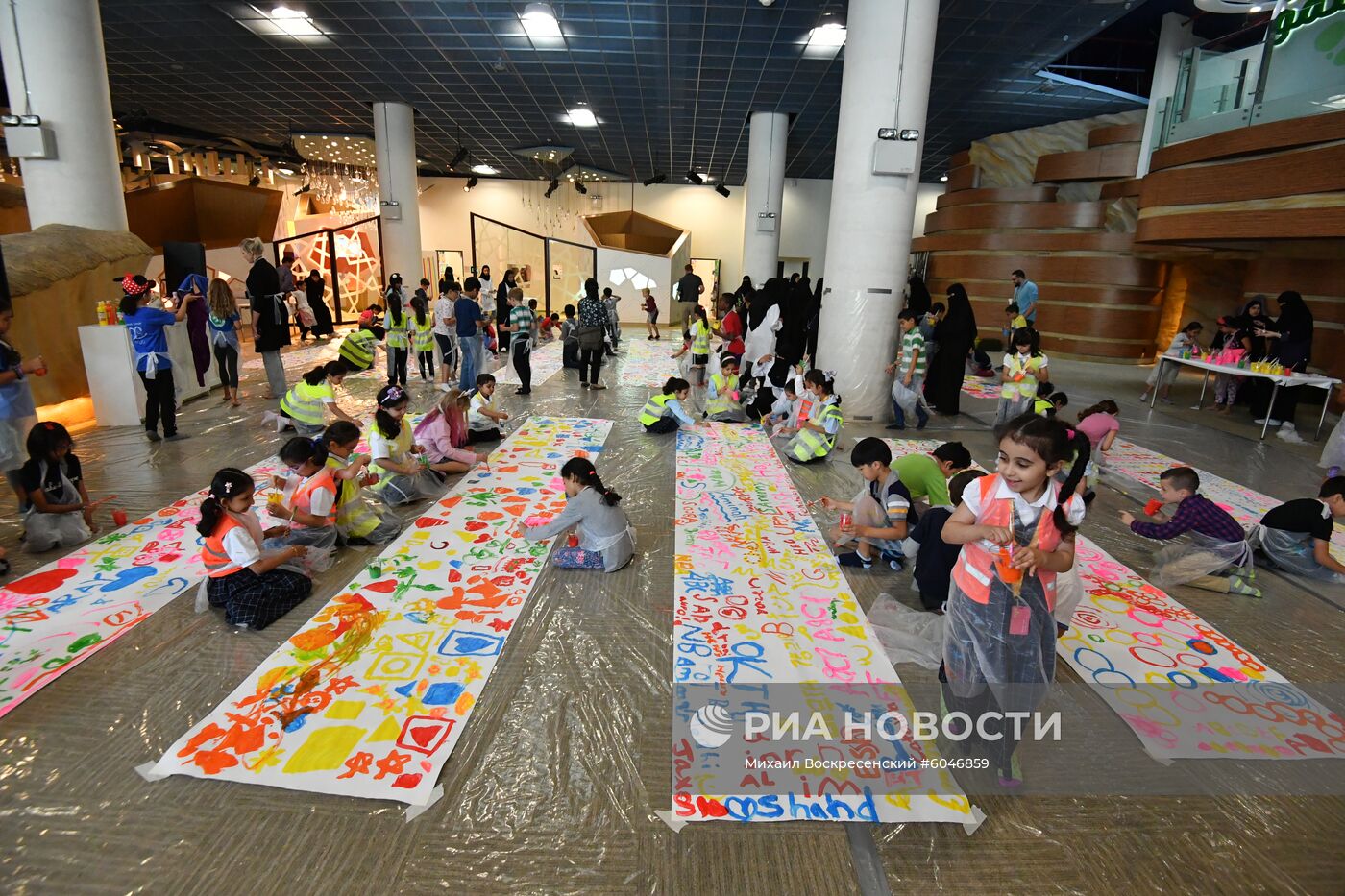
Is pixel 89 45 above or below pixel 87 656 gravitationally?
above

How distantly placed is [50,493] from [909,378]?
6.91 metres

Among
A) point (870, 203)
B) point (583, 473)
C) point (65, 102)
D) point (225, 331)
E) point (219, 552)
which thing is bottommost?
point (219, 552)

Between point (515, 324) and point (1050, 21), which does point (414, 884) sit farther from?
point (1050, 21)

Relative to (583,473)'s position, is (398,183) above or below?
above

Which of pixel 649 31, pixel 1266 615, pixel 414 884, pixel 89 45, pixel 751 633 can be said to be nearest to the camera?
pixel 414 884

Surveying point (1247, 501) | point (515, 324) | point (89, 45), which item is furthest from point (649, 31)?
point (1247, 501)

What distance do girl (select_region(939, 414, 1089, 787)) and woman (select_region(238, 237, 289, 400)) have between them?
290 inches

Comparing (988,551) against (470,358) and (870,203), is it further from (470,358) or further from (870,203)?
(470,358)

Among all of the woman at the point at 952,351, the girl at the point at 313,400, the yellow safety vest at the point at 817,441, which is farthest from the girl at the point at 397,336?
the woman at the point at 952,351

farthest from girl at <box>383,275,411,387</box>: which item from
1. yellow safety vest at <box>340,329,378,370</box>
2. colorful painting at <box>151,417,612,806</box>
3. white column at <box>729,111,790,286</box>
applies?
white column at <box>729,111,790,286</box>

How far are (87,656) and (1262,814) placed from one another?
4.38 meters

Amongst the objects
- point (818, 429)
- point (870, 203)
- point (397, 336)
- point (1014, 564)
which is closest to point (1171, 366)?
point (870, 203)

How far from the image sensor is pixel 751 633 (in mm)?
3145

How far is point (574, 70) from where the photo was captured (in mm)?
11484
